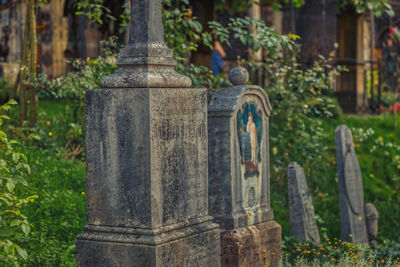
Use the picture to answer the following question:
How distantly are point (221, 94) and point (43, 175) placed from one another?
8.34ft

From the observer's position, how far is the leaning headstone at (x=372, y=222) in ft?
29.5

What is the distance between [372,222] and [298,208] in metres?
1.37

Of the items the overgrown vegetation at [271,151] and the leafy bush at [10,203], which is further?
the overgrown vegetation at [271,151]

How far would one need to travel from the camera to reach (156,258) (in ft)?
15.3

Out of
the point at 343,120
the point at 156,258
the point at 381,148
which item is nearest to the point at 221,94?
the point at 156,258

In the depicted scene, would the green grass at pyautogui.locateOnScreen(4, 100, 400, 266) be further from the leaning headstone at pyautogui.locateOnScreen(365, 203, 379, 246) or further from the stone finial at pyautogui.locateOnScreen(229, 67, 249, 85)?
the stone finial at pyautogui.locateOnScreen(229, 67, 249, 85)

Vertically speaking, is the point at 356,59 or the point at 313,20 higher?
the point at 313,20

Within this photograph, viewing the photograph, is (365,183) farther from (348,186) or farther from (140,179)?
(140,179)

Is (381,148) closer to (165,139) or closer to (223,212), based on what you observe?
(223,212)

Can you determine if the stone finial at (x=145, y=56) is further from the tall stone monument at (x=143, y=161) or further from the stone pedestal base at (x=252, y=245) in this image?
the stone pedestal base at (x=252, y=245)

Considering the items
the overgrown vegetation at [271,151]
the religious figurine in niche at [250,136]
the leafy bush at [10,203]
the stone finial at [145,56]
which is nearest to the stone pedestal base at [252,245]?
the overgrown vegetation at [271,151]

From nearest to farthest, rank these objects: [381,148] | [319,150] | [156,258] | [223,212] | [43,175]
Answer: [156,258] < [223,212] < [43,175] < [319,150] < [381,148]

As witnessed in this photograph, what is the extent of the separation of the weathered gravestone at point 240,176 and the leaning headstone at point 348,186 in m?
1.85

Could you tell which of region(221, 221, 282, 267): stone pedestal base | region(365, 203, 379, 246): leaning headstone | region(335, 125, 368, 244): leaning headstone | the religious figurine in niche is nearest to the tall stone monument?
region(221, 221, 282, 267): stone pedestal base
